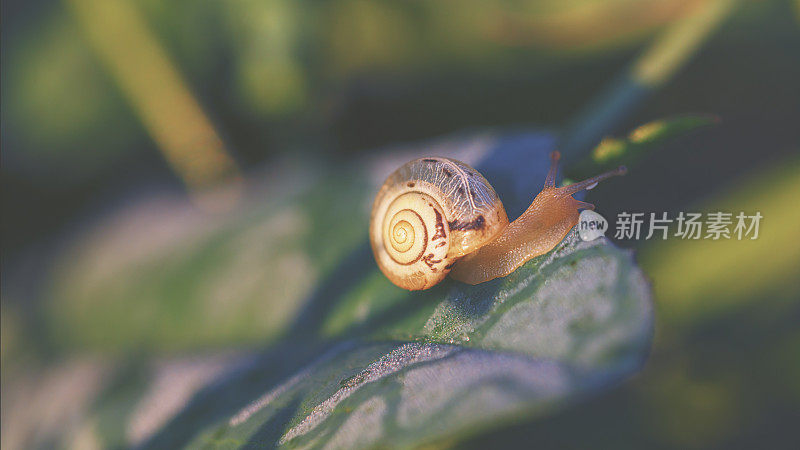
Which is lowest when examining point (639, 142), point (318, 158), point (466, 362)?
point (466, 362)

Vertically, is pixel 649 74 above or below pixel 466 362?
above

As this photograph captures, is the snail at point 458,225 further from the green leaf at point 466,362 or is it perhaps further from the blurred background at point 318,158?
the blurred background at point 318,158

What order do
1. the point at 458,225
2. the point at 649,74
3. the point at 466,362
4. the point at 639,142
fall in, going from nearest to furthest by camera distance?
1. the point at 466,362
2. the point at 639,142
3. the point at 458,225
4. the point at 649,74

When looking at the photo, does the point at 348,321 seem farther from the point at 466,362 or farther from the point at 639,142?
the point at 639,142

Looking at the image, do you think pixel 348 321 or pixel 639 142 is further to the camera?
pixel 348 321

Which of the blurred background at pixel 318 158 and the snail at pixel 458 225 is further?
the blurred background at pixel 318 158

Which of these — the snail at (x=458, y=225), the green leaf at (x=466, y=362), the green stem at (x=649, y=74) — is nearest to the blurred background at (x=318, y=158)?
the green stem at (x=649, y=74)

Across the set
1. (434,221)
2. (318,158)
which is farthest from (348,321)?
(318,158)

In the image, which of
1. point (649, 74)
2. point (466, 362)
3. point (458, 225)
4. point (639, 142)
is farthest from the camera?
point (649, 74)

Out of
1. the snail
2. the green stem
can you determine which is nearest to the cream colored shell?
the snail
